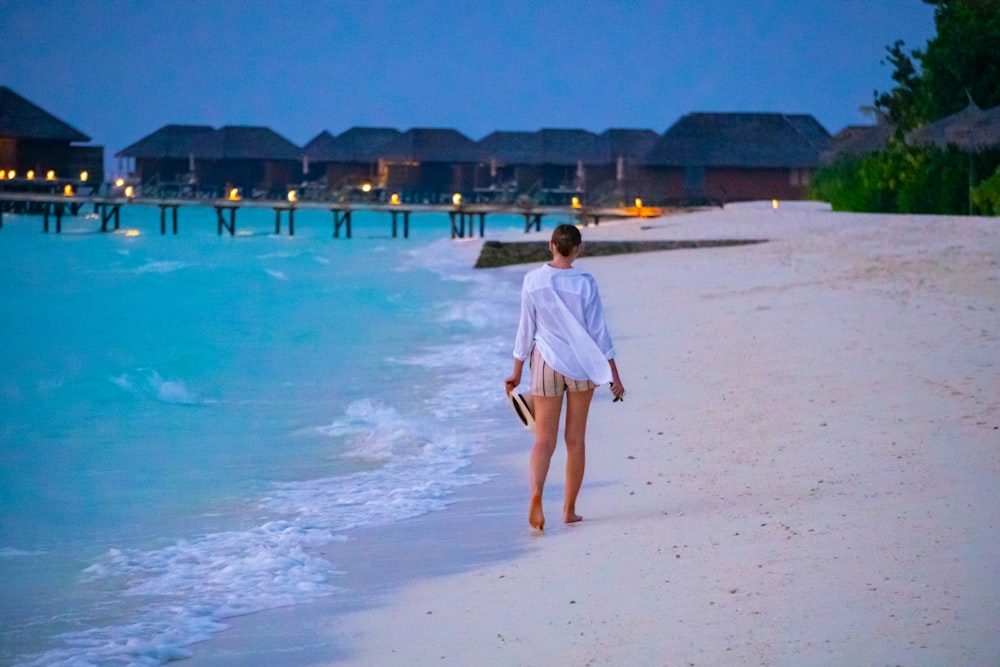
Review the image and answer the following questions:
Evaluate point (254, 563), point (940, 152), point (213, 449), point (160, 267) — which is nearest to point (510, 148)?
point (160, 267)

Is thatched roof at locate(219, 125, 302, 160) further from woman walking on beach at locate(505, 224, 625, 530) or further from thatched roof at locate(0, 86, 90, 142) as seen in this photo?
woman walking on beach at locate(505, 224, 625, 530)

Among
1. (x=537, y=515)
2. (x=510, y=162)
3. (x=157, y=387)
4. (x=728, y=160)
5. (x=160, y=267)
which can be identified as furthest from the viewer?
(x=510, y=162)

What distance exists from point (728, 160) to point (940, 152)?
28441mm

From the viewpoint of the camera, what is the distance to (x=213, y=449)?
917 cm

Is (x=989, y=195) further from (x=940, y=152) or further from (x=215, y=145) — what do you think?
(x=215, y=145)

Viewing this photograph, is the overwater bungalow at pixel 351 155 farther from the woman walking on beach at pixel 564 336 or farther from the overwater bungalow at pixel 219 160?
the woman walking on beach at pixel 564 336

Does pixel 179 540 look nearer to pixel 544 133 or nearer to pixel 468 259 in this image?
pixel 468 259

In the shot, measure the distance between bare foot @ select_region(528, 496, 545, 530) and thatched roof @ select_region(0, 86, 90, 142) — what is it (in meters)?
63.8

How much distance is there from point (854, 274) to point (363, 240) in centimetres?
4465

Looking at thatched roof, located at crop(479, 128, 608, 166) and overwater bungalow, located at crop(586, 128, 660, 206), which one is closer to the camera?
overwater bungalow, located at crop(586, 128, 660, 206)

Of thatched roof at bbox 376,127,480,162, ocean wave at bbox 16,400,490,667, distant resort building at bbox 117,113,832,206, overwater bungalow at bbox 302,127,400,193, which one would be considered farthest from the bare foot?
overwater bungalow at bbox 302,127,400,193

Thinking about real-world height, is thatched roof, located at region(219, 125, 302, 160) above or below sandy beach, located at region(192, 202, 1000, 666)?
above

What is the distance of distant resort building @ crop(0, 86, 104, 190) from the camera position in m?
63.2

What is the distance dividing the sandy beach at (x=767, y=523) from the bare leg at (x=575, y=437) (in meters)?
0.21
